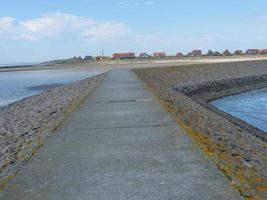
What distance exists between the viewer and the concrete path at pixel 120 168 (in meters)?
4.41

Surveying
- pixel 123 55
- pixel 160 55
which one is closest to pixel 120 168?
pixel 123 55

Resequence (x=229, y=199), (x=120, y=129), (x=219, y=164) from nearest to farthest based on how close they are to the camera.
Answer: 1. (x=229, y=199)
2. (x=219, y=164)
3. (x=120, y=129)

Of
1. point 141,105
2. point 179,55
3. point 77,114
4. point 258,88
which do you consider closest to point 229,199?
point 77,114

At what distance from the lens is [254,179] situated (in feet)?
16.7

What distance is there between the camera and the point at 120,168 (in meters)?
5.29

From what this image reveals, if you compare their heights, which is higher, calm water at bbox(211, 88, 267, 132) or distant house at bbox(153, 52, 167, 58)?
calm water at bbox(211, 88, 267, 132)

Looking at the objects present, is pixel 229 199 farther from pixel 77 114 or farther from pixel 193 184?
pixel 77 114

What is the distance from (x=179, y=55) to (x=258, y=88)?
110 metres

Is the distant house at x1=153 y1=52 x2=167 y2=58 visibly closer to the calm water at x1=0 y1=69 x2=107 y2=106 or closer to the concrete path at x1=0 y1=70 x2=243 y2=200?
the calm water at x1=0 y1=69 x2=107 y2=106

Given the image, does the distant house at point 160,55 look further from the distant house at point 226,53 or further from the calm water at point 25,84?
the calm water at point 25,84

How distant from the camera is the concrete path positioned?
173 inches

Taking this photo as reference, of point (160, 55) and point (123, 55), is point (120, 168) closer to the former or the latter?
point (123, 55)

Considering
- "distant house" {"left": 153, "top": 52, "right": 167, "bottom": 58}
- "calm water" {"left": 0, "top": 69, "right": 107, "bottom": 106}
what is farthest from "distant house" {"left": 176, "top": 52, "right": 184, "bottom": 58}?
"calm water" {"left": 0, "top": 69, "right": 107, "bottom": 106}

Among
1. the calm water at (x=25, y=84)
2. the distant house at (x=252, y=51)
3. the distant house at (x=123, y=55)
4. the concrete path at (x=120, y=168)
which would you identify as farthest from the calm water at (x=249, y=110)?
the distant house at (x=252, y=51)
